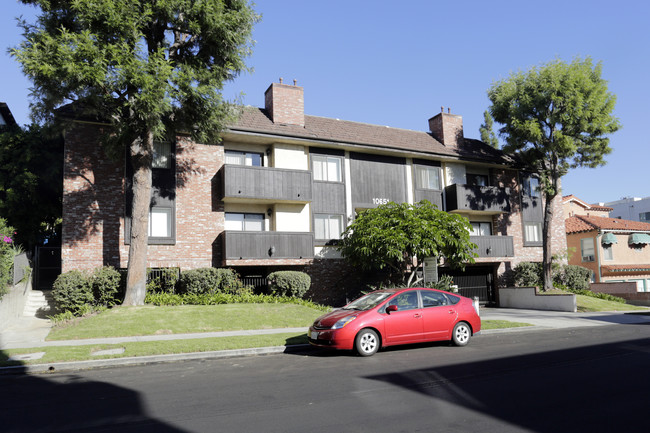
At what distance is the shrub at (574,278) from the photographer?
91.2 feet

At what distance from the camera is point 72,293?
16312 mm

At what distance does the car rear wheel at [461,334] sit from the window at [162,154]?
1422 centimetres

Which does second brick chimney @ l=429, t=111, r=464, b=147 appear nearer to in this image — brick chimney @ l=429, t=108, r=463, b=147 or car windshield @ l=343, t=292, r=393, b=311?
brick chimney @ l=429, t=108, r=463, b=147

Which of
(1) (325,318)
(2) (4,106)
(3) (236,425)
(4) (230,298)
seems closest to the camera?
(3) (236,425)

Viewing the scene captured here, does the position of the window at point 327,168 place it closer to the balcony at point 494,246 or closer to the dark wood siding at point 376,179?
the dark wood siding at point 376,179

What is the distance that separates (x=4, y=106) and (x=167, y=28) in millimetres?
14401

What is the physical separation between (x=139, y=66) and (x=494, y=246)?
1967cm

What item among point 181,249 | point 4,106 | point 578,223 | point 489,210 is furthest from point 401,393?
point 578,223

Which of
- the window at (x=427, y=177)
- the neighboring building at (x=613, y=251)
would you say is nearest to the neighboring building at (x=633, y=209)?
the neighboring building at (x=613, y=251)

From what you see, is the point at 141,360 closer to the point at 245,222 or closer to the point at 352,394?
the point at 352,394

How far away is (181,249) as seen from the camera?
19875mm

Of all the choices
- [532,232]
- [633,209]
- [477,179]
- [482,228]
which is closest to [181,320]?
[482,228]

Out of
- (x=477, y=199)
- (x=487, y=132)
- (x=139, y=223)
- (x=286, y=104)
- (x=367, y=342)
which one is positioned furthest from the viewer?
(x=487, y=132)

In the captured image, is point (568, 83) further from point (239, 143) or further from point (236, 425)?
Result: point (236, 425)
